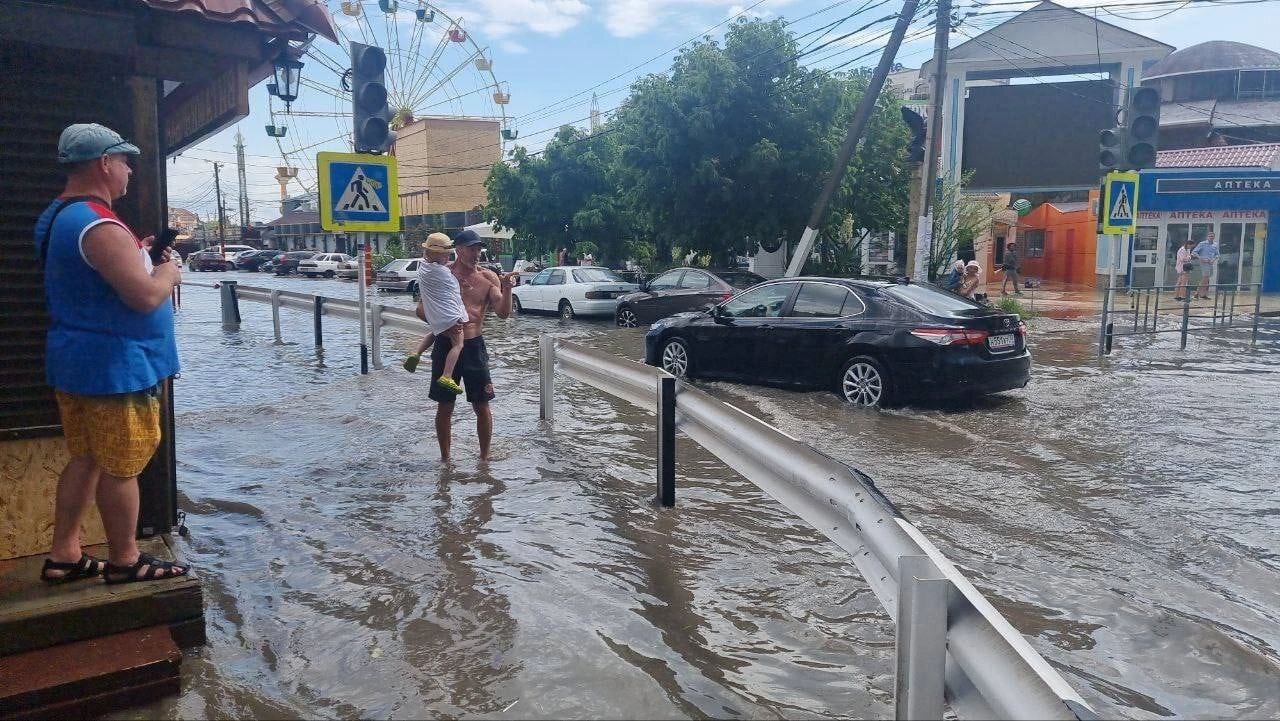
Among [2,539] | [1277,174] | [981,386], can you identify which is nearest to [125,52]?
[2,539]

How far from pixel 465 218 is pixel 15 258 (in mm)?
72342

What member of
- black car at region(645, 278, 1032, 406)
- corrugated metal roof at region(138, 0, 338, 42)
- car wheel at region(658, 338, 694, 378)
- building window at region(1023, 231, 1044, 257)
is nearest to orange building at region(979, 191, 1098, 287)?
building window at region(1023, 231, 1044, 257)

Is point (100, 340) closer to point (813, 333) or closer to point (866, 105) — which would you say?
point (813, 333)

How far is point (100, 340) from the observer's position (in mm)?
3408

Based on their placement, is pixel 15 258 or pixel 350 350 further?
pixel 350 350

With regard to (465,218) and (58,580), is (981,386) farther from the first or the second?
(465,218)

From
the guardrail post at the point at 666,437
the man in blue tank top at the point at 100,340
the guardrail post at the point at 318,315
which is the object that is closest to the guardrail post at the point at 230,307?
the guardrail post at the point at 318,315

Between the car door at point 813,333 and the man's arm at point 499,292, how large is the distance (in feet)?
13.6

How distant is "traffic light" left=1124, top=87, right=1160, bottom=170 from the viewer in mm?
12992

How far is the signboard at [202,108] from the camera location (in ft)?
16.9

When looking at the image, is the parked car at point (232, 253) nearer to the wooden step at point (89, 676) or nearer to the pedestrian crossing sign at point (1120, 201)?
the pedestrian crossing sign at point (1120, 201)

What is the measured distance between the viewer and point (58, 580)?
3596mm

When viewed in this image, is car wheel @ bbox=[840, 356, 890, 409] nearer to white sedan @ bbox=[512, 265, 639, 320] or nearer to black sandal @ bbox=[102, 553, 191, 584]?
black sandal @ bbox=[102, 553, 191, 584]

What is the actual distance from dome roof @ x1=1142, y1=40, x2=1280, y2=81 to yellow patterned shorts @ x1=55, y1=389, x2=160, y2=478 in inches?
1847
